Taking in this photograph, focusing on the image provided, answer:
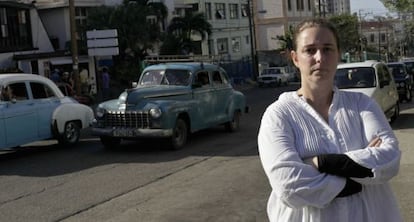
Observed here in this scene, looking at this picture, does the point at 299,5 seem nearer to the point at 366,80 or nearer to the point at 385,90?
the point at 385,90

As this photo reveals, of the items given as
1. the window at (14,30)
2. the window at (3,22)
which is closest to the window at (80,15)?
the window at (14,30)

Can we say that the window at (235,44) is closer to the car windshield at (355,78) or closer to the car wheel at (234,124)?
the car wheel at (234,124)

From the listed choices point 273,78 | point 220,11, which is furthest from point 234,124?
point 220,11

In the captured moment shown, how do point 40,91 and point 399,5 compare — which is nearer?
point 40,91

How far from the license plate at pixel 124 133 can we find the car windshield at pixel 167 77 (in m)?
2.00

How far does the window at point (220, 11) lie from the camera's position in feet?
210

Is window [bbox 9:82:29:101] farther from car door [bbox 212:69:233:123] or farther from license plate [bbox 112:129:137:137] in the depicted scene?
car door [bbox 212:69:233:123]

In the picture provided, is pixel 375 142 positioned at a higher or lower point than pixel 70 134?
higher

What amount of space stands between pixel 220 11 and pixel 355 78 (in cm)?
4993

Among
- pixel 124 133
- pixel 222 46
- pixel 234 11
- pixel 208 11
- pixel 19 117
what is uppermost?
pixel 234 11

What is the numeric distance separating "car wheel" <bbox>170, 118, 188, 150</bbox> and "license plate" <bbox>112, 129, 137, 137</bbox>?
81 cm

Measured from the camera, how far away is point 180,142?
13531 millimetres

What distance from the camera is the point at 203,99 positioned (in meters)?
15.0

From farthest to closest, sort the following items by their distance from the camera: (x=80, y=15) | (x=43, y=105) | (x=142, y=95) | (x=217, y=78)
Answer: (x=80, y=15)
(x=217, y=78)
(x=43, y=105)
(x=142, y=95)
